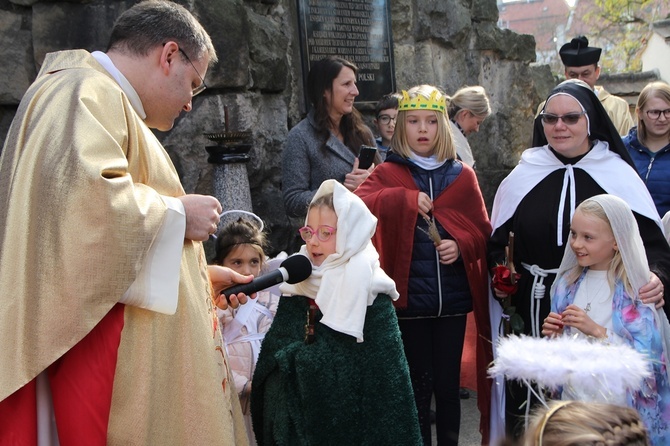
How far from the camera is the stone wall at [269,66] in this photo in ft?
15.0

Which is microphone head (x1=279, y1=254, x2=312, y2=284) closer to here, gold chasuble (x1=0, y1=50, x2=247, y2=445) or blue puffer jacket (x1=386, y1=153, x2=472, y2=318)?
gold chasuble (x1=0, y1=50, x2=247, y2=445)

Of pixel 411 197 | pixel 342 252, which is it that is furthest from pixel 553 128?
pixel 342 252

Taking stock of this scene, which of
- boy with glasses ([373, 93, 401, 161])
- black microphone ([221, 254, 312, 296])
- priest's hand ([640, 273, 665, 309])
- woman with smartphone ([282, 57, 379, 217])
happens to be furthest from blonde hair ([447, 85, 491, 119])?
black microphone ([221, 254, 312, 296])

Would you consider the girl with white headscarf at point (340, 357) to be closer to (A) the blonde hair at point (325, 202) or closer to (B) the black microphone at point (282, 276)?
(A) the blonde hair at point (325, 202)

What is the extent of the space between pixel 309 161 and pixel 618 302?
2017 millimetres

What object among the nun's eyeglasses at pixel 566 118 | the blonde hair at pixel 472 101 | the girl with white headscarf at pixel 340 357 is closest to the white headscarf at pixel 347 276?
the girl with white headscarf at pixel 340 357

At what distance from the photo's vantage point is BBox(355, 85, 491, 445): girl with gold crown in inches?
146

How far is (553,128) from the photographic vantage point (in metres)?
3.62

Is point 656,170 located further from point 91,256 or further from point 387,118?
point 91,256

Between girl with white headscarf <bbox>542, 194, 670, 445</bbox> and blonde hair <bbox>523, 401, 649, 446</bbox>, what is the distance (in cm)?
150

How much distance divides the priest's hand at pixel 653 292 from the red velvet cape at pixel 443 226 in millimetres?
803

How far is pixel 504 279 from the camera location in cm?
361

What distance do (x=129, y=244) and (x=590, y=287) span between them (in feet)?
6.35

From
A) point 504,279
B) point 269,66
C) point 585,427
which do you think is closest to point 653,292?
point 504,279
